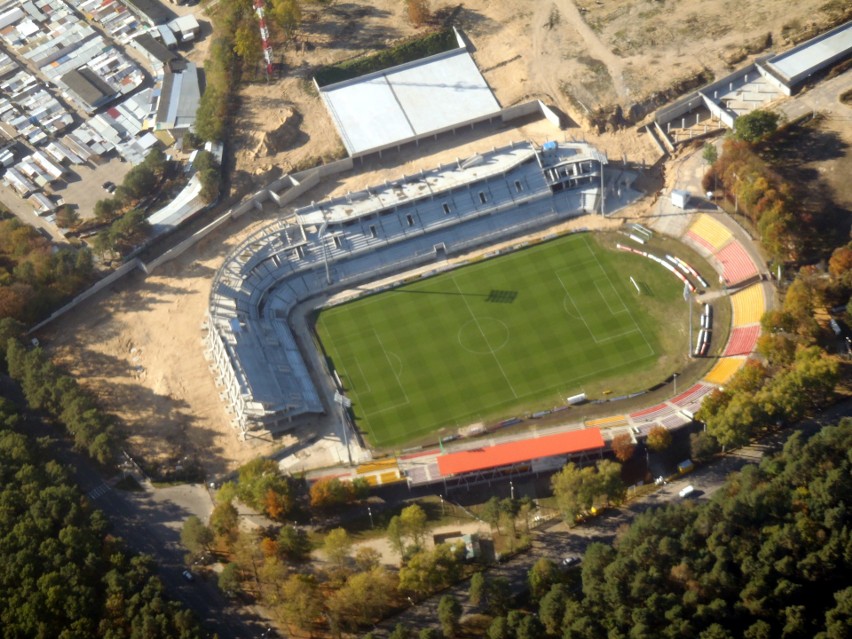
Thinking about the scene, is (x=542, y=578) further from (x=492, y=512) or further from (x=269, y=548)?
(x=269, y=548)

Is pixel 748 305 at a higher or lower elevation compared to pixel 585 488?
higher

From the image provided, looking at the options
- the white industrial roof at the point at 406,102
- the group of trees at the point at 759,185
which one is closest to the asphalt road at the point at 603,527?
the group of trees at the point at 759,185

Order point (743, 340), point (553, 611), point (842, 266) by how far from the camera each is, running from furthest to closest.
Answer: point (743, 340) < point (842, 266) < point (553, 611)

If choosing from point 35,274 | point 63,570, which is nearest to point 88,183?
point 35,274

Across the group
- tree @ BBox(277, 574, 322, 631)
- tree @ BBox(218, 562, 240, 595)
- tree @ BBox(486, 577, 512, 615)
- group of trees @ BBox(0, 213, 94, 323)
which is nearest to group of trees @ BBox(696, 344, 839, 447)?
tree @ BBox(486, 577, 512, 615)

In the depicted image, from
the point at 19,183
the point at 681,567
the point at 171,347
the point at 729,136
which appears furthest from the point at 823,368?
the point at 19,183

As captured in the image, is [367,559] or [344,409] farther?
[344,409]

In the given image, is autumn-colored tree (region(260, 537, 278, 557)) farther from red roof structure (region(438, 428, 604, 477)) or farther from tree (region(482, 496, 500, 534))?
tree (region(482, 496, 500, 534))
